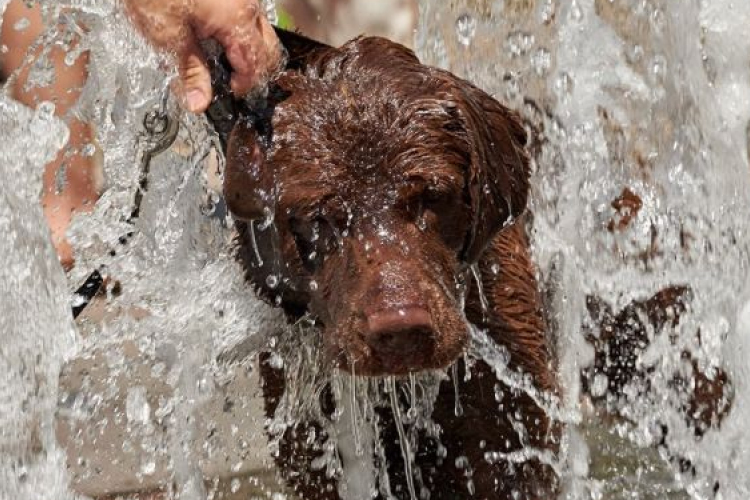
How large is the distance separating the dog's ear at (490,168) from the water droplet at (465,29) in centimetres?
197

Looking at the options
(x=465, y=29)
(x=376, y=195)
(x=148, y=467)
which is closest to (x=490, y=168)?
(x=376, y=195)

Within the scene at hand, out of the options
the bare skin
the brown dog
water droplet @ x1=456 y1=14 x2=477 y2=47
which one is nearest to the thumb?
the brown dog

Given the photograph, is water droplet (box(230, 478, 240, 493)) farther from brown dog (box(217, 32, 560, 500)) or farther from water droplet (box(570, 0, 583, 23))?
water droplet (box(570, 0, 583, 23))

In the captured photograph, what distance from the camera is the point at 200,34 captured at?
2.77 m

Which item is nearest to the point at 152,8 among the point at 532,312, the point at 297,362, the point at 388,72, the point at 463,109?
the point at 388,72

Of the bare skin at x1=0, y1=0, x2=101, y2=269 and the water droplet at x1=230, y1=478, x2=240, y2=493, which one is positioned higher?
the bare skin at x1=0, y1=0, x2=101, y2=269

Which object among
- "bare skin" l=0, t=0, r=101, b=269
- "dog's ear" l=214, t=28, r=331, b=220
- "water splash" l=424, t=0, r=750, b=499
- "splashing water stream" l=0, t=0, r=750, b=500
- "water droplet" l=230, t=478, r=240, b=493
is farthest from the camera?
"water droplet" l=230, t=478, r=240, b=493

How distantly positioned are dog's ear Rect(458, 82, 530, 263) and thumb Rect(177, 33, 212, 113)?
26.0 inches

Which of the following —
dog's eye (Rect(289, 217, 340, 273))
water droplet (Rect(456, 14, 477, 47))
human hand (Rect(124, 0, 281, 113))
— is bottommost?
dog's eye (Rect(289, 217, 340, 273))

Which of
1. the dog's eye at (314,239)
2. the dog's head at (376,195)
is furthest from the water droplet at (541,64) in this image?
the dog's eye at (314,239)

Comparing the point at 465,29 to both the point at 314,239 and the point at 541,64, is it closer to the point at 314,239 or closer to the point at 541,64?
the point at 541,64

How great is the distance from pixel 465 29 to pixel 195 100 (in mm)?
2595

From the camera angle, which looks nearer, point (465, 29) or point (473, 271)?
point (473, 271)

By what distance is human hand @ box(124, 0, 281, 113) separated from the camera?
2709mm
